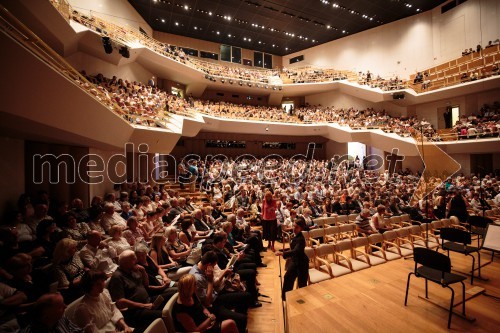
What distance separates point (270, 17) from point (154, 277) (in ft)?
56.9

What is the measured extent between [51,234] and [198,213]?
2458mm

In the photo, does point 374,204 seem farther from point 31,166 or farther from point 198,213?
point 31,166

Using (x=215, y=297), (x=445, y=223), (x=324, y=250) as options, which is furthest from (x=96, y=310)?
(x=445, y=223)

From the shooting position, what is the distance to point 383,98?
637 inches

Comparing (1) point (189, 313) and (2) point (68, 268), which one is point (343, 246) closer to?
(1) point (189, 313)

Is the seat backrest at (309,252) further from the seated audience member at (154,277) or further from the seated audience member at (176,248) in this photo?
the seated audience member at (154,277)

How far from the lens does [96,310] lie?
2.21 metres

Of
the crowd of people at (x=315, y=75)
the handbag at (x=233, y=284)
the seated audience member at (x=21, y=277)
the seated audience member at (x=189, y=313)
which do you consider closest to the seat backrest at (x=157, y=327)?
the seated audience member at (x=189, y=313)

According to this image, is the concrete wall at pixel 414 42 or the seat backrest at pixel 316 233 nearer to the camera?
the seat backrest at pixel 316 233

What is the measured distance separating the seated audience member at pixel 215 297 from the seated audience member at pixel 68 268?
1219mm

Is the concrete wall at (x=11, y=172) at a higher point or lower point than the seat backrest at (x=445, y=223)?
higher

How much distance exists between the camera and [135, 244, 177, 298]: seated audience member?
9.78 ft

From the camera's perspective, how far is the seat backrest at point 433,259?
2.69 metres

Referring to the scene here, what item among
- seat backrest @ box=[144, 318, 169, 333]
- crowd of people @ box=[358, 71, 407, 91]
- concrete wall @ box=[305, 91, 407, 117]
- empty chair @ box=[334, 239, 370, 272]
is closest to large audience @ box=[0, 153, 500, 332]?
seat backrest @ box=[144, 318, 169, 333]
